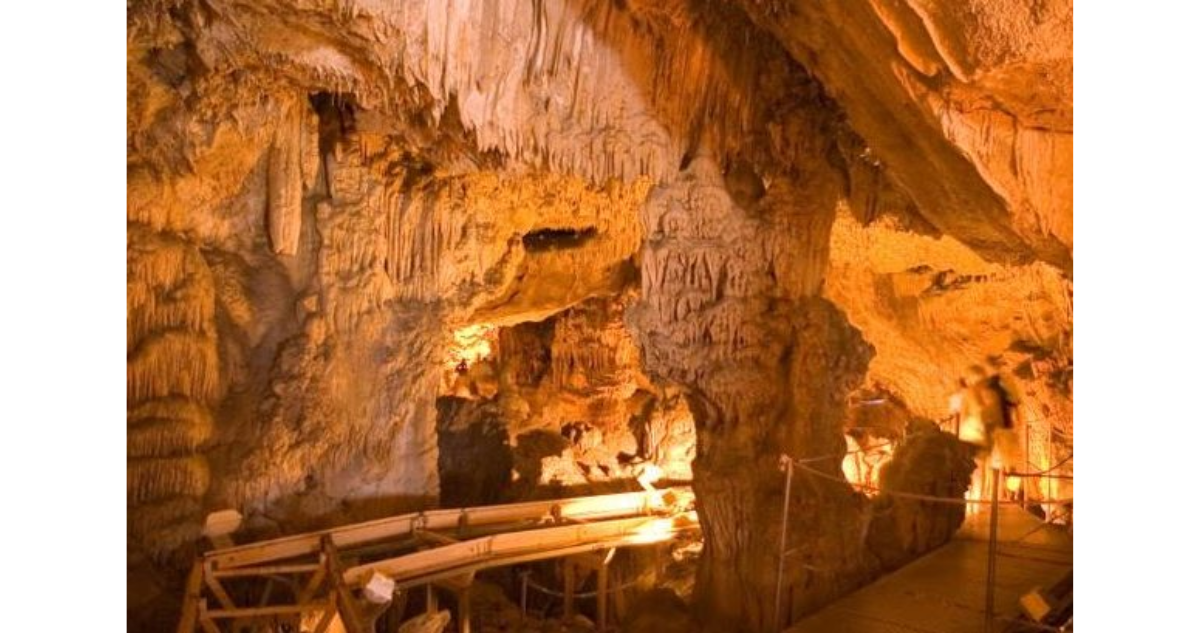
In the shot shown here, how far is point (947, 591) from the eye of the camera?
255 inches

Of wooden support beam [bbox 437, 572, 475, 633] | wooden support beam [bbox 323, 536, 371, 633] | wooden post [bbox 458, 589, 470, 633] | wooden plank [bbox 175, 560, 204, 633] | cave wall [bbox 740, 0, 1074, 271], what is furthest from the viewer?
wooden post [bbox 458, 589, 470, 633]

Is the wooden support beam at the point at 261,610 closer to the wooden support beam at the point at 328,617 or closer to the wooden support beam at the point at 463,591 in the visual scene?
the wooden support beam at the point at 328,617

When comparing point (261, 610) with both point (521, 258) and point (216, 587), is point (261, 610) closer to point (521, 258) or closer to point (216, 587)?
point (216, 587)

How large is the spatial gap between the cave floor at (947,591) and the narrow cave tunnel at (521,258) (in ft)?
0.11

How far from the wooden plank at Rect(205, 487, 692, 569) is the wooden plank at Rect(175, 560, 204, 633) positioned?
14.1 inches

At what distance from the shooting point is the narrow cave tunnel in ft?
18.2

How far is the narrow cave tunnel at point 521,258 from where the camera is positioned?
555 centimetres

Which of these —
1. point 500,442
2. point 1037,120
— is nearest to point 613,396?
point 500,442

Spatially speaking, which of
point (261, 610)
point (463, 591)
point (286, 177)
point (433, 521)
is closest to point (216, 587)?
point (261, 610)

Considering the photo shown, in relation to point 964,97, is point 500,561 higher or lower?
lower

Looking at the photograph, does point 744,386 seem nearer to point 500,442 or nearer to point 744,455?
point 744,455

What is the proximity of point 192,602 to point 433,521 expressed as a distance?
3.33 metres

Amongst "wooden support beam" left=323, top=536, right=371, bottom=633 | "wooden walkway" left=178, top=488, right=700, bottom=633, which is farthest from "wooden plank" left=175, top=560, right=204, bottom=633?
"wooden support beam" left=323, top=536, right=371, bottom=633

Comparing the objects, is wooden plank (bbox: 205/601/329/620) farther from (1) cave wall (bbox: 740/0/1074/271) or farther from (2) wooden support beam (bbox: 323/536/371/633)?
(1) cave wall (bbox: 740/0/1074/271)
